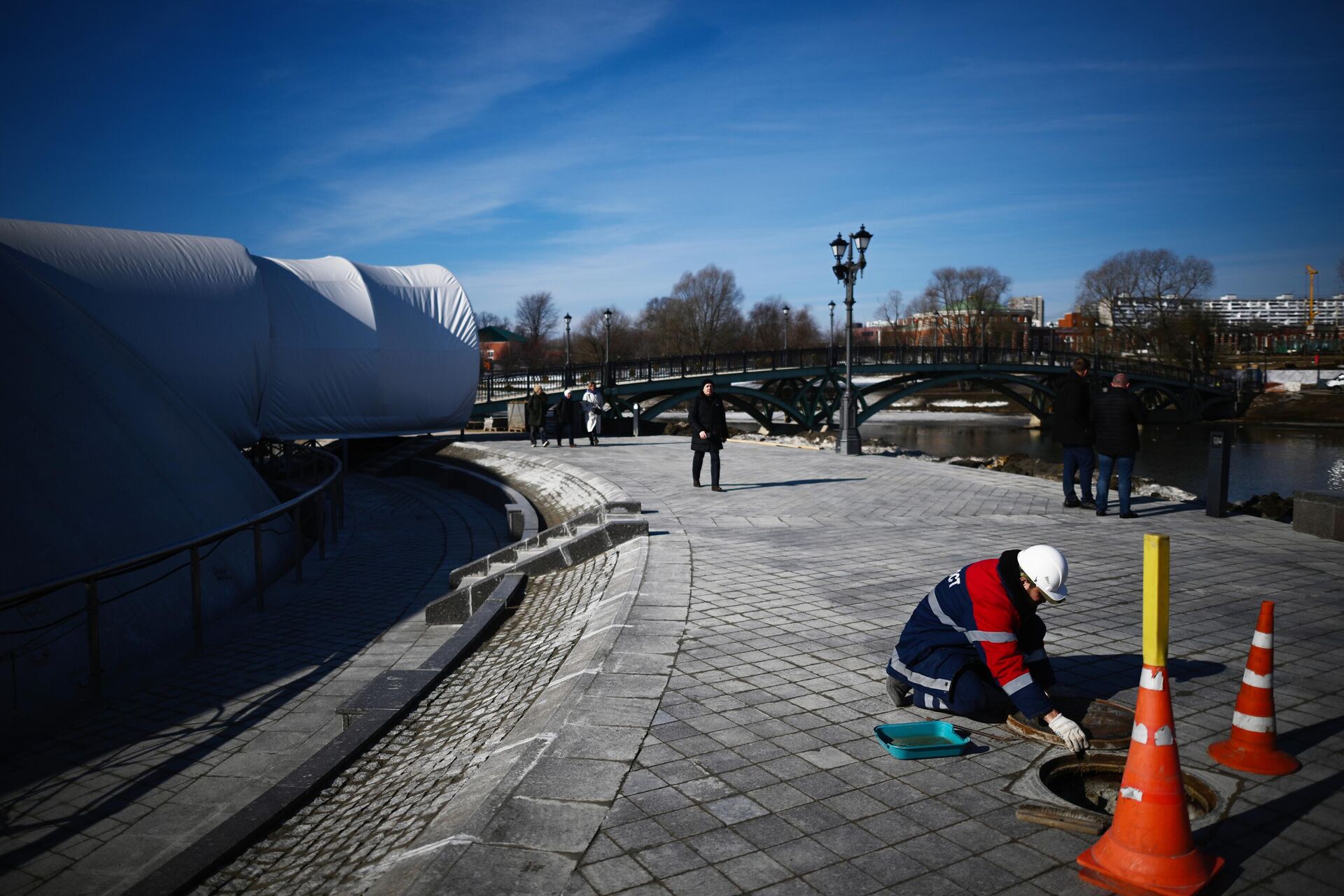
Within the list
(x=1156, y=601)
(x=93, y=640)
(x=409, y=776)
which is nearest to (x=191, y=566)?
(x=93, y=640)

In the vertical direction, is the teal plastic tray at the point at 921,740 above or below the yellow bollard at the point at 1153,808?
below

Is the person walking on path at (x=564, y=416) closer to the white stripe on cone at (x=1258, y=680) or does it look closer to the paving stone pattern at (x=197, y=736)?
the paving stone pattern at (x=197, y=736)

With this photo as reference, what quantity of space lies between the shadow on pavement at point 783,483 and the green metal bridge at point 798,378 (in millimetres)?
12930

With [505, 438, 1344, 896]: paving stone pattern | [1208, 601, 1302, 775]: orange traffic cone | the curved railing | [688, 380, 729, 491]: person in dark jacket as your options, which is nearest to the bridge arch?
[688, 380, 729, 491]: person in dark jacket

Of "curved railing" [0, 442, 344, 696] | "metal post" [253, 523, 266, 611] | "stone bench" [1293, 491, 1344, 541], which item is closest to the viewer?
"curved railing" [0, 442, 344, 696]

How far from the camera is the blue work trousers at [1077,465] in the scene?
426 inches

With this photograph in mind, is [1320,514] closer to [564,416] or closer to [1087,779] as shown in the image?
[1087,779]

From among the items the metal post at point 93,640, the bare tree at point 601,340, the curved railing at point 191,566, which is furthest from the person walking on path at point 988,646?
the bare tree at point 601,340

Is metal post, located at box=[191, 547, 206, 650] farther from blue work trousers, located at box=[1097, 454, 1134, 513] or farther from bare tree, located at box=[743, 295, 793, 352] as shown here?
bare tree, located at box=[743, 295, 793, 352]

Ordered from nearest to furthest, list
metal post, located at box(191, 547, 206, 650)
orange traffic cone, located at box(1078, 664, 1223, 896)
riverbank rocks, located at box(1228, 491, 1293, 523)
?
1. orange traffic cone, located at box(1078, 664, 1223, 896)
2. metal post, located at box(191, 547, 206, 650)
3. riverbank rocks, located at box(1228, 491, 1293, 523)

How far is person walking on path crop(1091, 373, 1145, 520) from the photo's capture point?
10.3 meters

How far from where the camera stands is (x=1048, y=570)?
3.85 m

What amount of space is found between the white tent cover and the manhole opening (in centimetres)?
1072

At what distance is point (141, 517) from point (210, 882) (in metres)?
6.24
